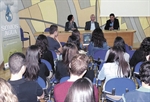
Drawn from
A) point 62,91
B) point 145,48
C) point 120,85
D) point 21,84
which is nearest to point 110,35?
point 145,48

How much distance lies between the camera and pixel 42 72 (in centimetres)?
352

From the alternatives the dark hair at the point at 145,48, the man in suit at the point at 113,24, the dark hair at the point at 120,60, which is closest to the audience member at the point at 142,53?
the dark hair at the point at 145,48

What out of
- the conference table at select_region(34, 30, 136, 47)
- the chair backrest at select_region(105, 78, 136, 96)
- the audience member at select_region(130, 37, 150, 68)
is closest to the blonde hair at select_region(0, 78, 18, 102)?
the chair backrest at select_region(105, 78, 136, 96)

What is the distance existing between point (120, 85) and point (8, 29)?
424 cm

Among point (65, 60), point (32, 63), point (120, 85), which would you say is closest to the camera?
point (120, 85)

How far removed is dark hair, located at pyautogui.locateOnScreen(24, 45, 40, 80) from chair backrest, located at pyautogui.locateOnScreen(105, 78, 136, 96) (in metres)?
1.01

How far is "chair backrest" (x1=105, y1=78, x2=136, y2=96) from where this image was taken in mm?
2914

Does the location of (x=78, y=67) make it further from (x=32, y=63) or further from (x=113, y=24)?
(x=113, y=24)

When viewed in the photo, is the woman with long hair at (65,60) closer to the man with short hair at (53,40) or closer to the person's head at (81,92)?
the man with short hair at (53,40)

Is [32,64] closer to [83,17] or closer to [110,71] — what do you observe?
[110,71]

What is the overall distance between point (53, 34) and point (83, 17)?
391 centimetres

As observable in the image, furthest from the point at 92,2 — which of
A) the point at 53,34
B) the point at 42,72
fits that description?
the point at 42,72

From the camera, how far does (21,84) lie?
89.3 inches

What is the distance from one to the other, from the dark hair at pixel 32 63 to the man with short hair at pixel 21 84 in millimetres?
671
